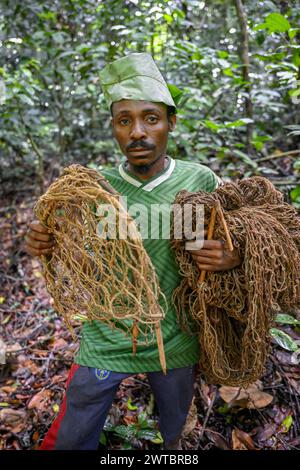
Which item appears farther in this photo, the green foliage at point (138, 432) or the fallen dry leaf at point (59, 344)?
the fallen dry leaf at point (59, 344)

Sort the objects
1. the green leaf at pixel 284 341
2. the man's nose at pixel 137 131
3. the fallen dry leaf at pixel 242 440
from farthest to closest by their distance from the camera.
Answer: the fallen dry leaf at pixel 242 440 → the green leaf at pixel 284 341 → the man's nose at pixel 137 131

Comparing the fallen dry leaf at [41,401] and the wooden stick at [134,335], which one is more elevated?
the wooden stick at [134,335]

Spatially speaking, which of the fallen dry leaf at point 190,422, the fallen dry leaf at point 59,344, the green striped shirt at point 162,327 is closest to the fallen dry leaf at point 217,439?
the fallen dry leaf at point 190,422

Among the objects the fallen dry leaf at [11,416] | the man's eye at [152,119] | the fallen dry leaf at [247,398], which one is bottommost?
the fallen dry leaf at [11,416]

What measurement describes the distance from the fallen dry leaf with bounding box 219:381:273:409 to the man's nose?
64.0 inches

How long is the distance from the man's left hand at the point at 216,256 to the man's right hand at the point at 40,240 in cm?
58

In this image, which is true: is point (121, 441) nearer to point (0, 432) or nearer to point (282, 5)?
point (0, 432)

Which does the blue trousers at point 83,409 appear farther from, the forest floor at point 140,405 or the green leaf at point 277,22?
the green leaf at point 277,22

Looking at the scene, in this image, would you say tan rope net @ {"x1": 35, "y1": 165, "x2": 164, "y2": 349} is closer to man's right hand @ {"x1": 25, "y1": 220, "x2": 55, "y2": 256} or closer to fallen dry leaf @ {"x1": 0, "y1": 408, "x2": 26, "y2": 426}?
man's right hand @ {"x1": 25, "y1": 220, "x2": 55, "y2": 256}

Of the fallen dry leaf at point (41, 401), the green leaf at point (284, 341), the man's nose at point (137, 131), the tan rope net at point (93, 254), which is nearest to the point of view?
the tan rope net at point (93, 254)

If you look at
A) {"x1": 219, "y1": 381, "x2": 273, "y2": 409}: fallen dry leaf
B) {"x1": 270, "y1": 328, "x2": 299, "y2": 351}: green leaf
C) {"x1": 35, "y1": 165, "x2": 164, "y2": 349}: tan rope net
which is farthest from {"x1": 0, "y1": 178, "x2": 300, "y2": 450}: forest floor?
{"x1": 35, "y1": 165, "x2": 164, "y2": 349}: tan rope net

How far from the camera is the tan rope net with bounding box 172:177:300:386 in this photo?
150 cm

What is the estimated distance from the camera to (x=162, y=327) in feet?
5.61

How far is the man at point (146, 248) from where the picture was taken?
62.8 inches
